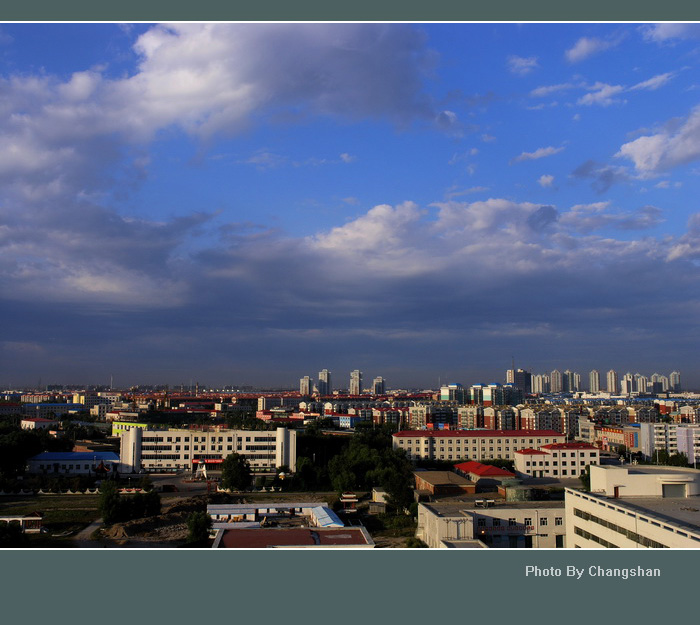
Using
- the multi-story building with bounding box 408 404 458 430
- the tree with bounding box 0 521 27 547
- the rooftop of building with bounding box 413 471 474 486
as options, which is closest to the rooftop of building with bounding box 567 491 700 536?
the rooftop of building with bounding box 413 471 474 486

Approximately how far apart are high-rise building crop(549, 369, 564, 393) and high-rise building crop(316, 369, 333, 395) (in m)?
21.5

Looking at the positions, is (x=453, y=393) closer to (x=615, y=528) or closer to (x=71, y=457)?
(x=71, y=457)

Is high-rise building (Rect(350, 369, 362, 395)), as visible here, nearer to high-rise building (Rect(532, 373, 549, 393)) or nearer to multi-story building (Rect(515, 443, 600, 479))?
high-rise building (Rect(532, 373, 549, 393))

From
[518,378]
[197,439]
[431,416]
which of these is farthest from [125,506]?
[518,378]

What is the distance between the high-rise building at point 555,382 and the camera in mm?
59794

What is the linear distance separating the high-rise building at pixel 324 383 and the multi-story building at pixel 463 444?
1840 inches

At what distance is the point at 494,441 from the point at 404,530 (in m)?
8.77

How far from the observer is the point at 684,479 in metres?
5.97

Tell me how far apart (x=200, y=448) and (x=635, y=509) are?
400 inches

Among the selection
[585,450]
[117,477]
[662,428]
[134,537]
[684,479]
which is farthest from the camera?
[662,428]

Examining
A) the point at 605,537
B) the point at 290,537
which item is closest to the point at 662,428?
the point at 605,537

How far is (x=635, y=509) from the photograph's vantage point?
16.4 ft

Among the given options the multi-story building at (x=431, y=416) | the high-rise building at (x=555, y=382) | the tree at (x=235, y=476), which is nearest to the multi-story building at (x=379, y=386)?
the high-rise building at (x=555, y=382)

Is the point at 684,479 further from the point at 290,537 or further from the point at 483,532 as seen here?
the point at 290,537
